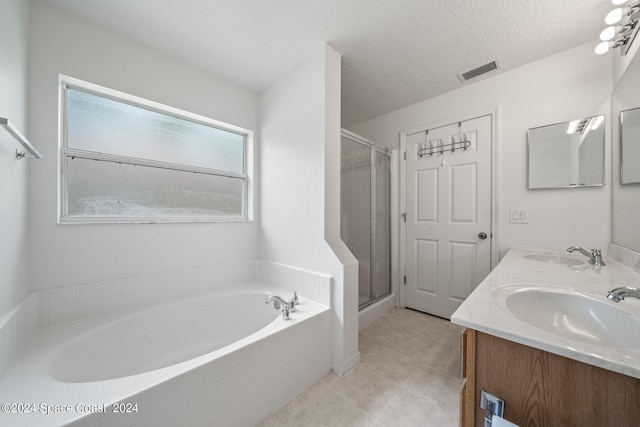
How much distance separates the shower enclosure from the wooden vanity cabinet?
1.45m

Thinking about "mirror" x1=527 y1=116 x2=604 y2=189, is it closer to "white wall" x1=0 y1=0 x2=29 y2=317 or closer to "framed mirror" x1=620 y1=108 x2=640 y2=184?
"framed mirror" x1=620 y1=108 x2=640 y2=184

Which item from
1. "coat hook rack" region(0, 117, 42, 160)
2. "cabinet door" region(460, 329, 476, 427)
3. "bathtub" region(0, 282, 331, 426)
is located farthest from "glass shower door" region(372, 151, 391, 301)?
"coat hook rack" region(0, 117, 42, 160)

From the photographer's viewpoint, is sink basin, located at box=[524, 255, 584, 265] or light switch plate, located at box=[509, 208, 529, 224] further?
light switch plate, located at box=[509, 208, 529, 224]

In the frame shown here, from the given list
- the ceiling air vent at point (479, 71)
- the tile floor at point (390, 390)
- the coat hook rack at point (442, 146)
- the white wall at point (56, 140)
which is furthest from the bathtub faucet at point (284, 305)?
the ceiling air vent at point (479, 71)

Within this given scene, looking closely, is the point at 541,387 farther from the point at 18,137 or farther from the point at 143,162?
the point at 143,162

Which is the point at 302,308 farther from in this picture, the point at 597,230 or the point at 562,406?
the point at 597,230

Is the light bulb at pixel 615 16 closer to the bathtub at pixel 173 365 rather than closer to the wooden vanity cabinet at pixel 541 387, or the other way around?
the wooden vanity cabinet at pixel 541 387

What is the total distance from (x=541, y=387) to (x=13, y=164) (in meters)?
2.31

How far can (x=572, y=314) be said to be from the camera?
0.90 metres

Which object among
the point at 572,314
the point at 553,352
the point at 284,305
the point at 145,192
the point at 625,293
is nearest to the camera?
Result: the point at 553,352

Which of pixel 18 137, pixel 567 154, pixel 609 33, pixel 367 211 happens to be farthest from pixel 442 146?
pixel 18 137

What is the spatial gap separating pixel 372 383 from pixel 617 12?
257 centimetres

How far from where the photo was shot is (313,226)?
1751mm

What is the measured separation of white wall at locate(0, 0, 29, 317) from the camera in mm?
1021
